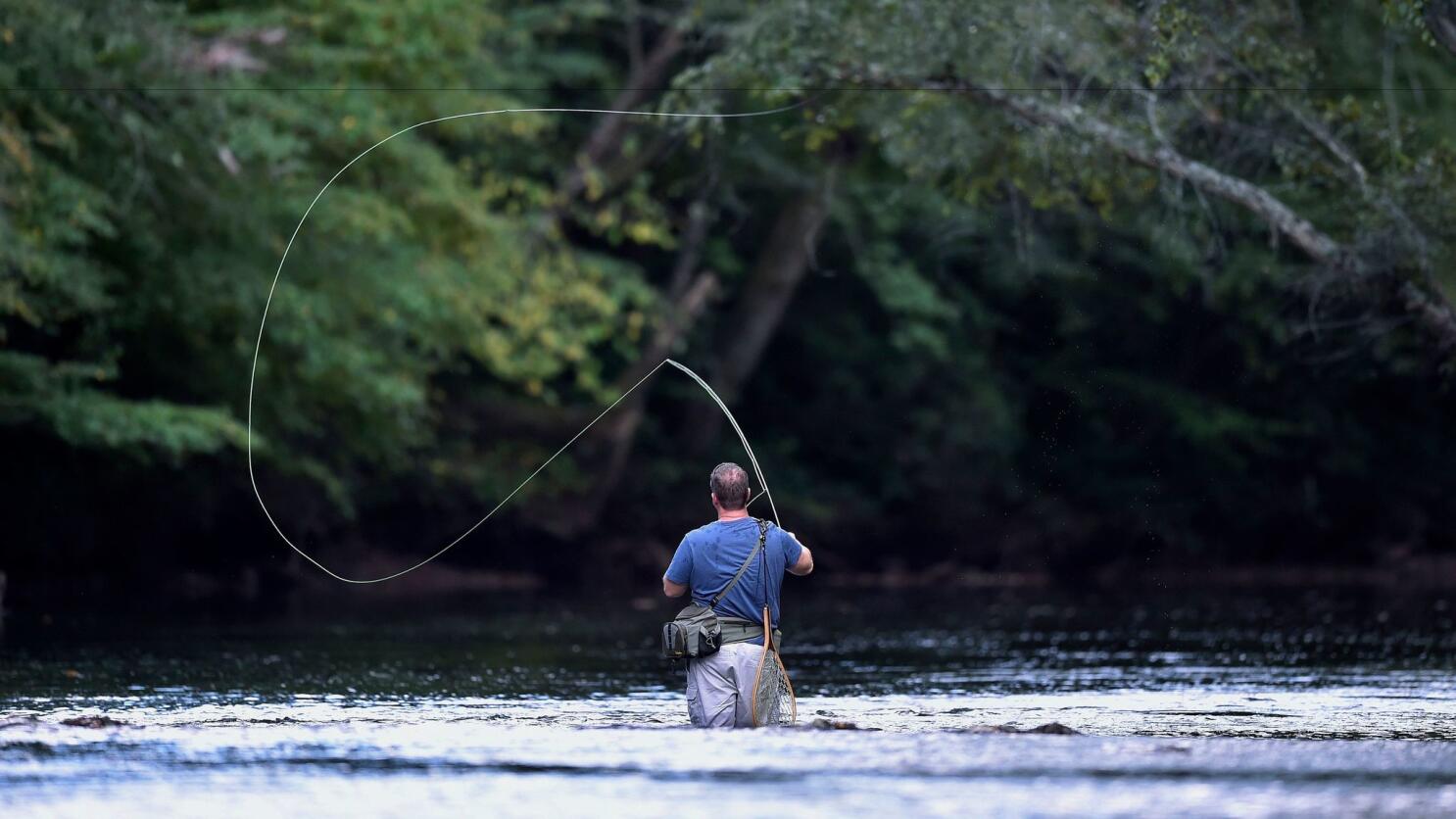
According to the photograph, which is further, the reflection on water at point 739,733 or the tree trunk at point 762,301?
the tree trunk at point 762,301

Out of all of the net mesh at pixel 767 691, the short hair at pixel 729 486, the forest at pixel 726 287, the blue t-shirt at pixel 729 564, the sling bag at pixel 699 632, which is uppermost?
the forest at pixel 726 287

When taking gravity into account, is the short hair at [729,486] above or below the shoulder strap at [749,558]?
above

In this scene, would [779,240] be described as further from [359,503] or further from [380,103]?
[380,103]

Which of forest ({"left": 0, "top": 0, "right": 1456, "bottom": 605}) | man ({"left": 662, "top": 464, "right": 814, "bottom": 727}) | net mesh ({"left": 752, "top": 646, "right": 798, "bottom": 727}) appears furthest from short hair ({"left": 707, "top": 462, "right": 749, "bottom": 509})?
forest ({"left": 0, "top": 0, "right": 1456, "bottom": 605})

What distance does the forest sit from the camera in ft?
51.6

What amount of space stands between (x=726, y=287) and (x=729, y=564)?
25.5m

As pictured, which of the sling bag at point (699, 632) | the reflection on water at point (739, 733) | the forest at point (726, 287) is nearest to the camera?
the reflection on water at point (739, 733)

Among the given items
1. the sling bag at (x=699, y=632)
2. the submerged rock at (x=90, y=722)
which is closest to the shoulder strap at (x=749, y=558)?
the sling bag at (x=699, y=632)

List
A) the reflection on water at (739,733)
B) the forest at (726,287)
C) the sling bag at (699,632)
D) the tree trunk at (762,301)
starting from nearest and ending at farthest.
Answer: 1. the reflection on water at (739,733)
2. the sling bag at (699,632)
3. the forest at (726,287)
4. the tree trunk at (762,301)

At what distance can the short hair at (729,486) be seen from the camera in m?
9.00

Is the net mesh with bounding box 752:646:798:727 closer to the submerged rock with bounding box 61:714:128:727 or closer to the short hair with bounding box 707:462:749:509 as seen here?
the short hair with bounding box 707:462:749:509

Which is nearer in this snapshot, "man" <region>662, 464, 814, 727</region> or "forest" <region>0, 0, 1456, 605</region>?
"man" <region>662, 464, 814, 727</region>

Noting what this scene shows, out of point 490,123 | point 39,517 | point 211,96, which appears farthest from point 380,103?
point 39,517

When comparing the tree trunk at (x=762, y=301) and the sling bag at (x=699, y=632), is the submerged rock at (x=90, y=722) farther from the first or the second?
the tree trunk at (x=762, y=301)
